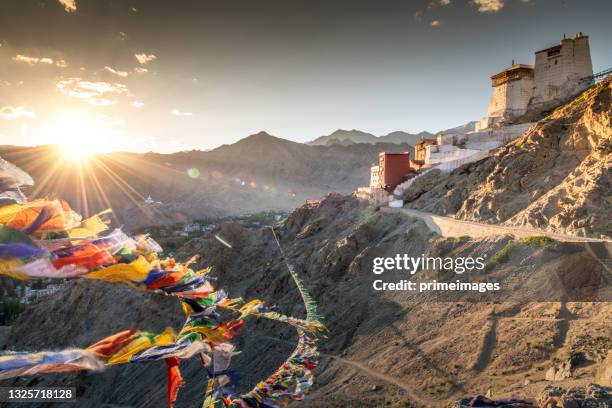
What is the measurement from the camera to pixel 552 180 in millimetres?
25312

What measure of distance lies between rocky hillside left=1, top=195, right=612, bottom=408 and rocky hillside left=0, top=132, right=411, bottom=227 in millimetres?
93431

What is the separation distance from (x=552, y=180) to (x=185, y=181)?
15759 centimetres

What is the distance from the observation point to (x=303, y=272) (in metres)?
35.7

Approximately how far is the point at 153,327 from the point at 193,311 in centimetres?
3527

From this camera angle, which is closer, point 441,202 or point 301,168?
point 441,202

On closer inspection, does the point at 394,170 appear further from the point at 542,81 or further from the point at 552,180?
the point at 552,180

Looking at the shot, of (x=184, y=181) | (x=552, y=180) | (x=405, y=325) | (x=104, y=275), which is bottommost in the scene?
(x=405, y=325)

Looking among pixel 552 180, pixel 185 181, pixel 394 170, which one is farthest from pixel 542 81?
pixel 185 181

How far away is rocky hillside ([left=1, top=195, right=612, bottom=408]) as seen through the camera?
13.9 meters

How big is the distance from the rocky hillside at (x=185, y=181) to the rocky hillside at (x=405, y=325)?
93.4 meters

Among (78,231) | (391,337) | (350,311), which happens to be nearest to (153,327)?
(350,311)

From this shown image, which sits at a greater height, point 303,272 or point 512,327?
point 512,327

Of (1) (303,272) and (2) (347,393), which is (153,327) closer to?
(1) (303,272)

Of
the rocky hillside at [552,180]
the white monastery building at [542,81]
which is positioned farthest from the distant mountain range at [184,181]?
the rocky hillside at [552,180]
